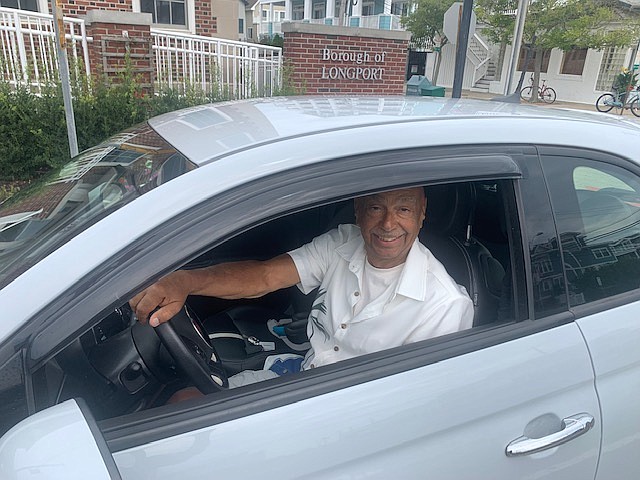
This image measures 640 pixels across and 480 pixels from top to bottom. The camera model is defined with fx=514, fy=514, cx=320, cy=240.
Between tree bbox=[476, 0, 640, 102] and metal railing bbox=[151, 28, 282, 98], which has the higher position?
tree bbox=[476, 0, 640, 102]

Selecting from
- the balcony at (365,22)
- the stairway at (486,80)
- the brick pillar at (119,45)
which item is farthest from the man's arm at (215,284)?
the stairway at (486,80)

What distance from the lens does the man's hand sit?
1455 millimetres

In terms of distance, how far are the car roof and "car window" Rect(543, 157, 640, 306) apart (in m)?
0.14

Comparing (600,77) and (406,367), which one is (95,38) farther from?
(600,77)

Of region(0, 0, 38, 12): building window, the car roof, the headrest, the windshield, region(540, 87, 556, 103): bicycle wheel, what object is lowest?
region(540, 87, 556, 103): bicycle wheel

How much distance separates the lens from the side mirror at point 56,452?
0.89 meters

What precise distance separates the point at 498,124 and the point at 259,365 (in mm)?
1345

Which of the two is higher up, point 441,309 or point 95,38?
point 95,38

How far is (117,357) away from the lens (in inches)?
61.7

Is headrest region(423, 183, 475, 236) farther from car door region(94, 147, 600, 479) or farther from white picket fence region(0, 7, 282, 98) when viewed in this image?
white picket fence region(0, 7, 282, 98)

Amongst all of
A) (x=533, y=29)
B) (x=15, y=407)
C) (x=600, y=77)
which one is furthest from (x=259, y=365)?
(x=600, y=77)

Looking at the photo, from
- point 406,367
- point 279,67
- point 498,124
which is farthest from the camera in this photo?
point 279,67

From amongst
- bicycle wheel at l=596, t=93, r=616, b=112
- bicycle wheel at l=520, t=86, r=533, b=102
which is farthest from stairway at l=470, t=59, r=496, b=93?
bicycle wheel at l=596, t=93, r=616, b=112

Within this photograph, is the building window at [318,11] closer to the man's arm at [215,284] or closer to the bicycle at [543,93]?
the bicycle at [543,93]
